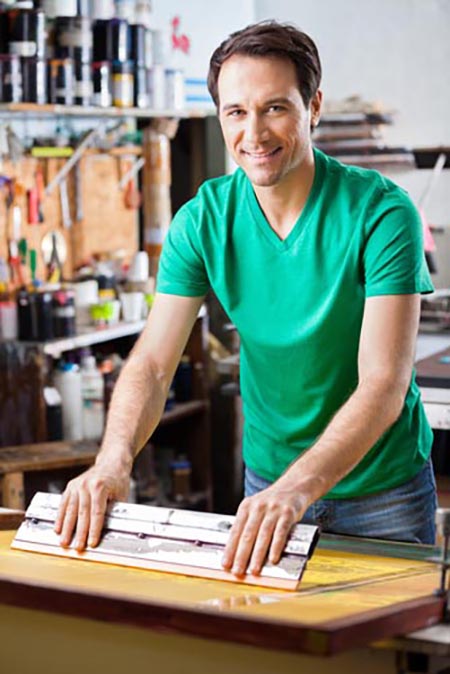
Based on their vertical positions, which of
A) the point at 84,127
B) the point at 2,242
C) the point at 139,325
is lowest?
the point at 139,325

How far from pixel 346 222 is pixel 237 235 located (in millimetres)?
212

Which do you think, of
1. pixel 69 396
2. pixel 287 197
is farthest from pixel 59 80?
pixel 287 197

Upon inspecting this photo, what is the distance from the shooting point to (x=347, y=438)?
6.54 feet

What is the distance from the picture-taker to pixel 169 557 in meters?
1.85

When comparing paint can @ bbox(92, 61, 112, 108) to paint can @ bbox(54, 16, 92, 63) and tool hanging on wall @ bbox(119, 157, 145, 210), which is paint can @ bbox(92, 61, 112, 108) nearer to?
paint can @ bbox(54, 16, 92, 63)

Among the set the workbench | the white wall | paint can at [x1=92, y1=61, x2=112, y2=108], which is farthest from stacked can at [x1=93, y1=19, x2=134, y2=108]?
the workbench

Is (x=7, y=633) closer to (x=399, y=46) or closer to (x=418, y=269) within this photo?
(x=418, y=269)

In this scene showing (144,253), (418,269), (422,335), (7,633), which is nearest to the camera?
(7,633)

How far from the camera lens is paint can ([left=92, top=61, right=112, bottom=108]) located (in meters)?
A: 4.62

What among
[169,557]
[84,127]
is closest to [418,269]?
[169,557]

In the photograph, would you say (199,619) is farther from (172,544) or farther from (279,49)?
(279,49)

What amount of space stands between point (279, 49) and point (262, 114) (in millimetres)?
115

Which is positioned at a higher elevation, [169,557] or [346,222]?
[346,222]

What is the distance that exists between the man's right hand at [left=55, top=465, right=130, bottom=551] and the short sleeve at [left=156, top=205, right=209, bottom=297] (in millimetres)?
448
